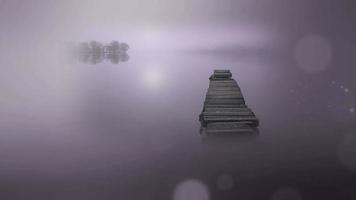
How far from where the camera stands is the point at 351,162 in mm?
17594

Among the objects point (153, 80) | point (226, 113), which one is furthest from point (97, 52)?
point (226, 113)

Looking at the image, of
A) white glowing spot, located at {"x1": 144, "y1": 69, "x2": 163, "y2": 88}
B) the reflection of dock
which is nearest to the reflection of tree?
white glowing spot, located at {"x1": 144, "y1": 69, "x2": 163, "y2": 88}

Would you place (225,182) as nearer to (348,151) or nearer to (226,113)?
(226,113)

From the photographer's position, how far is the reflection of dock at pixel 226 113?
21.1 meters

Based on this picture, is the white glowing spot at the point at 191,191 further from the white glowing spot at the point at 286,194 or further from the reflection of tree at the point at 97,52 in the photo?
the reflection of tree at the point at 97,52

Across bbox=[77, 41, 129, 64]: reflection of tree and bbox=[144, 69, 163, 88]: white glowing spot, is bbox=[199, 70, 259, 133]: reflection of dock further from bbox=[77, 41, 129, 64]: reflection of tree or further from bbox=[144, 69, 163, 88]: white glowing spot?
bbox=[77, 41, 129, 64]: reflection of tree

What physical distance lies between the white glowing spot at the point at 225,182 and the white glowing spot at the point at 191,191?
0.67 metres

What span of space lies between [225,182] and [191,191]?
1.79m

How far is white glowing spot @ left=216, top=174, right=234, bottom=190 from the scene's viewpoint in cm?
1520

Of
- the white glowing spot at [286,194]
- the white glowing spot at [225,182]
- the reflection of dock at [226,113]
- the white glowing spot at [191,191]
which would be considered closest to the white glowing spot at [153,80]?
the reflection of dock at [226,113]

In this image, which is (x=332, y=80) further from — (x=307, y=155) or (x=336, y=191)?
(x=336, y=191)

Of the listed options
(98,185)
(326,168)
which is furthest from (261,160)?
(98,185)

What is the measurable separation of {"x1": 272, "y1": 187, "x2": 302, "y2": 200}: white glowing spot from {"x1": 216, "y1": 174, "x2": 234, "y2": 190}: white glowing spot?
191 centimetres

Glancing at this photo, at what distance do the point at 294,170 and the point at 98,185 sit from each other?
348 inches
